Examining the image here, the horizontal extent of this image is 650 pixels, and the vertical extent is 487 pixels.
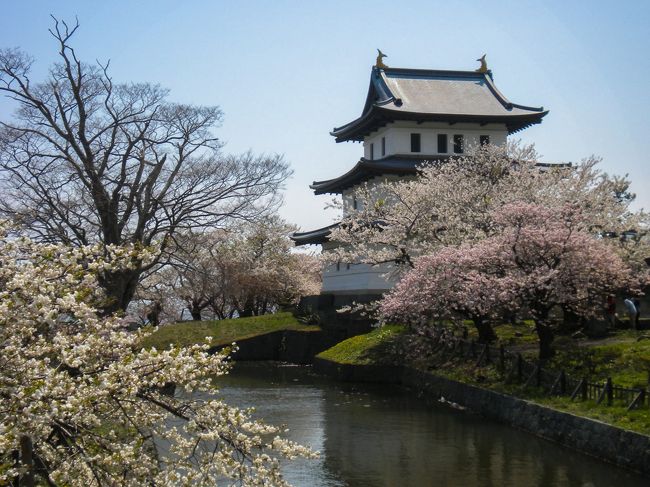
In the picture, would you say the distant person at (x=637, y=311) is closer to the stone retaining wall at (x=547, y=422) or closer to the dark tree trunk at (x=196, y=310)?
the stone retaining wall at (x=547, y=422)

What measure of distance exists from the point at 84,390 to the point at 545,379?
16075mm

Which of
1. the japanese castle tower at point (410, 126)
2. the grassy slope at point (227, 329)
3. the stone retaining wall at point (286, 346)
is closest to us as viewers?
the stone retaining wall at point (286, 346)

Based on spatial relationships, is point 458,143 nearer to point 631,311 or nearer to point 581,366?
point 631,311

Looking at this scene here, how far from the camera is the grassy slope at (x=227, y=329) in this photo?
40625 millimetres


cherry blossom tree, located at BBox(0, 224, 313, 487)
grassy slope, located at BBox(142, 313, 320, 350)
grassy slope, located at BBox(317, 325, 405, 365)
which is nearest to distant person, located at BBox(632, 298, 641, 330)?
grassy slope, located at BBox(317, 325, 405, 365)

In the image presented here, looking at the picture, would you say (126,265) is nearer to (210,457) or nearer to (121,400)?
(121,400)

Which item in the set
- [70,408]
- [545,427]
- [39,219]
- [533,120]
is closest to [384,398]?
[545,427]

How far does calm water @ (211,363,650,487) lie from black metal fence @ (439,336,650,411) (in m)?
1.50

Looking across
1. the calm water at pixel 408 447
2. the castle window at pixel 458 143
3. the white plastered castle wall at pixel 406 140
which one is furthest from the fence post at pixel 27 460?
the castle window at pixel 458 143

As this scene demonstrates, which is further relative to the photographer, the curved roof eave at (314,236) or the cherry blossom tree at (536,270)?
the curved roof eave at (314,236)

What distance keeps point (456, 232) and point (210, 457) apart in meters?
22.5

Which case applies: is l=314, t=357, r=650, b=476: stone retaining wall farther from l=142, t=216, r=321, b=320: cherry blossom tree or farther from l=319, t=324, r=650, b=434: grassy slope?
l=142, t=216, r=321, b=320: cherry blossom tree

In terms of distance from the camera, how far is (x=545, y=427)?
59.8ft

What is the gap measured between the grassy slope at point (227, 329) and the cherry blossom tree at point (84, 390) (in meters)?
31.9
